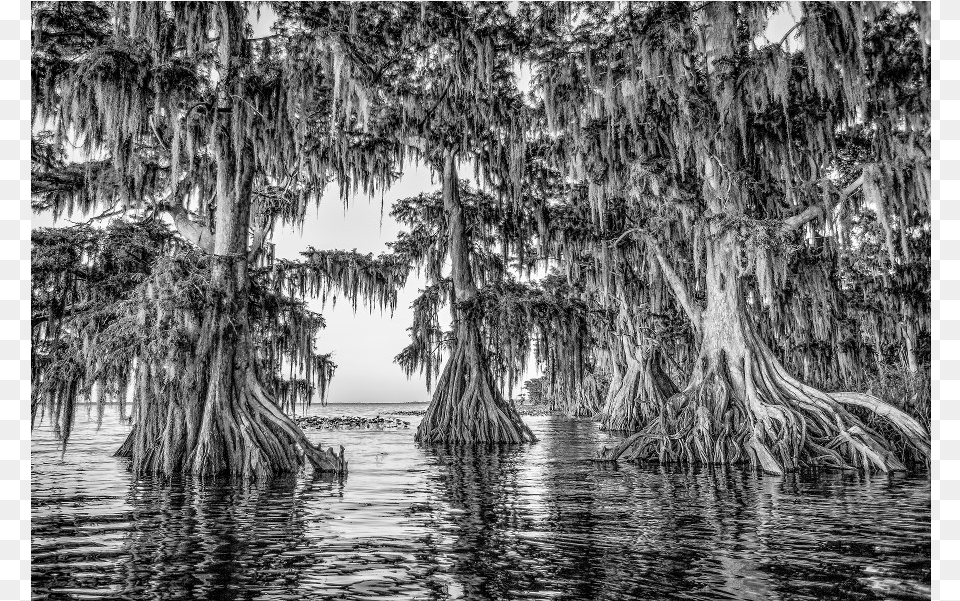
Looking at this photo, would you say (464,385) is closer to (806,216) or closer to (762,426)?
(762,426)

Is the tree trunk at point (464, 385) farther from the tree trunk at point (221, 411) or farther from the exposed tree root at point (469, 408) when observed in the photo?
the tree trunk at point (221, 411)

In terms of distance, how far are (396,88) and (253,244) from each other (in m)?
7.38

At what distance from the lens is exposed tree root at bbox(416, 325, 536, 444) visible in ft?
73.8

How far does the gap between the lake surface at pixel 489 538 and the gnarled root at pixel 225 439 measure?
3.08ft

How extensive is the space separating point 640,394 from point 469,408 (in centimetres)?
1170

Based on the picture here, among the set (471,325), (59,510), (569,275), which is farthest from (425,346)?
(59,510)

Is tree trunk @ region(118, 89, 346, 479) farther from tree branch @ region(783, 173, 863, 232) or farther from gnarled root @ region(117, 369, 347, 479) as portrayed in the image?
tree branch @ region(783, 173, 863, 232)

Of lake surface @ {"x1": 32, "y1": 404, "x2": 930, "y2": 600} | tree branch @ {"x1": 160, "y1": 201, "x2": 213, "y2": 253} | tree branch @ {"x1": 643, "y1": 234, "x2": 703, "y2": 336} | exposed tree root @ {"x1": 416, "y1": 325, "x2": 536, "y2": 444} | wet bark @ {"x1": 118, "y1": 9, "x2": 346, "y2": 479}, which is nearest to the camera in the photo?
lake surface @ {"x1": 32, "y1": 404, "x2": 930, "y2": 600}

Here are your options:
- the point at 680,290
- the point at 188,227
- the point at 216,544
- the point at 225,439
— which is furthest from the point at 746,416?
the point at 188,227

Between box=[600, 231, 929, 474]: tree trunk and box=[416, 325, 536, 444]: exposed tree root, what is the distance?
6.82 metres

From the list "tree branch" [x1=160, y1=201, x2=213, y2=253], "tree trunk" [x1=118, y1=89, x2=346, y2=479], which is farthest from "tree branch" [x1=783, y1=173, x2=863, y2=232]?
"tree branch" [x1=160, y1=201, x2=213, y2=253]

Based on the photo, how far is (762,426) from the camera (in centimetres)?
1398

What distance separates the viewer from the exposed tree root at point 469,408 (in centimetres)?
2251

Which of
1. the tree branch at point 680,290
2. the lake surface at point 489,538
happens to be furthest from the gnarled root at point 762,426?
the tree branch at point 680,290
